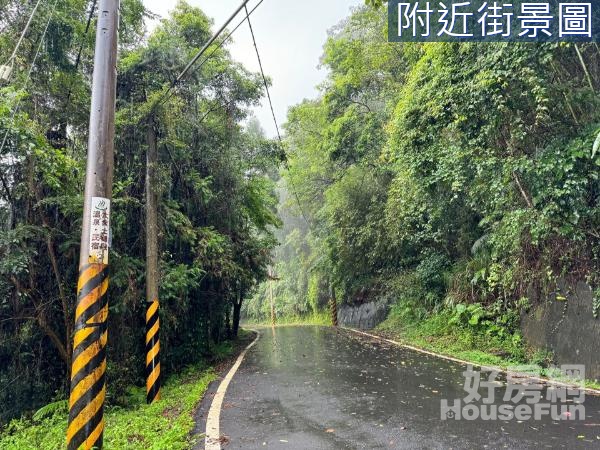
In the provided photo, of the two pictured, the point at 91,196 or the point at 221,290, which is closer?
the point at 91,196

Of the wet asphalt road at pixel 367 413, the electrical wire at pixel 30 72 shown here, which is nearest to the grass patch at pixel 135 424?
the wet asphalt road at pixel 367 413

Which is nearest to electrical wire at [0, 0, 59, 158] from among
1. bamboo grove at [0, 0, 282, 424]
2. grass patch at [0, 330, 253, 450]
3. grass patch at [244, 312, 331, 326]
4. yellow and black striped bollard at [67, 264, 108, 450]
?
bamboo grove at [0, 0, 282, 424]

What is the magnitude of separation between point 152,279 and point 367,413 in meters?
4.37

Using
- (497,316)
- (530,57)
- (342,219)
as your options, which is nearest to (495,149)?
(530,57)

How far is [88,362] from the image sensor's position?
4.05 metres

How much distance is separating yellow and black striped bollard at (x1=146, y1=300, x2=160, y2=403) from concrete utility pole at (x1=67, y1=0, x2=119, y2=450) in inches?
127

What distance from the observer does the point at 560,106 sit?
805cm

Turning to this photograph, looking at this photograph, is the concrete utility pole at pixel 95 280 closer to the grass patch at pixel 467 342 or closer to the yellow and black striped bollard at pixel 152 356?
the yellow and black striped bollard at pixel 152 356

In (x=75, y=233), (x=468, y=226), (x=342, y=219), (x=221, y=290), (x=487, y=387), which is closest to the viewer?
(x=487, y=387)

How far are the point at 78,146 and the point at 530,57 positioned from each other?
8.34 meters

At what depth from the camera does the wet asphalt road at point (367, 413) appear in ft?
14.2

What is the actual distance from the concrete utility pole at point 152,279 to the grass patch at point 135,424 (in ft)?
1.37

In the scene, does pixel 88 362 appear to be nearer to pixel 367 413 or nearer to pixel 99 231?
pixel 99 231

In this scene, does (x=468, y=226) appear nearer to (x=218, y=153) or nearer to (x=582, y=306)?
(x=582, y=306)
